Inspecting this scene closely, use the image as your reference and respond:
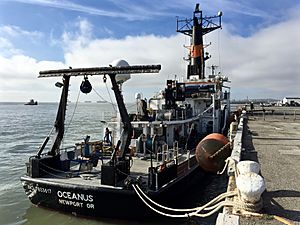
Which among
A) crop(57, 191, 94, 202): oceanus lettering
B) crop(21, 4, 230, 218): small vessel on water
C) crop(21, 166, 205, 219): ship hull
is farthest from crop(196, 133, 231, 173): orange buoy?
crop(57, 191, 94, 202): oceanus lettering

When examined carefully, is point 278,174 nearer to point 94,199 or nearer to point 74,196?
point 94,199

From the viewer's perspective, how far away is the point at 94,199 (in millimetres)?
9516

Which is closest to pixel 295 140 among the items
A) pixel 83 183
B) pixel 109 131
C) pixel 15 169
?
pixel 109 131

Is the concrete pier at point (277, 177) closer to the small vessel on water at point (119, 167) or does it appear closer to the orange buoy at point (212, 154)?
the orange buoy at point (212, 154)

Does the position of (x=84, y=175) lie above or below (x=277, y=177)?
below

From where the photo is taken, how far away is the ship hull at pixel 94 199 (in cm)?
932

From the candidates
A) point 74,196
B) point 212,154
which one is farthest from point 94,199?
point 212,154

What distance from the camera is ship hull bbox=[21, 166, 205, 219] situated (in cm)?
932

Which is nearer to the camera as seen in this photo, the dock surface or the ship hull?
the dock surface

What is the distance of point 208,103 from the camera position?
2056 centimetres

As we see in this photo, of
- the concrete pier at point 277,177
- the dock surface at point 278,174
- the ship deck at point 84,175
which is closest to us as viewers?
the concrete pier at point 277,177

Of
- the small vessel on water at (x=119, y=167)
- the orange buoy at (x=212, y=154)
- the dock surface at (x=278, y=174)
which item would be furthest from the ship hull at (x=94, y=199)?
the dock surface at (x=278, y=174)

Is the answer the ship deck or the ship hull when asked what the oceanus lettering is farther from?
the ship deck

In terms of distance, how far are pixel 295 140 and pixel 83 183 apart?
10667mm
